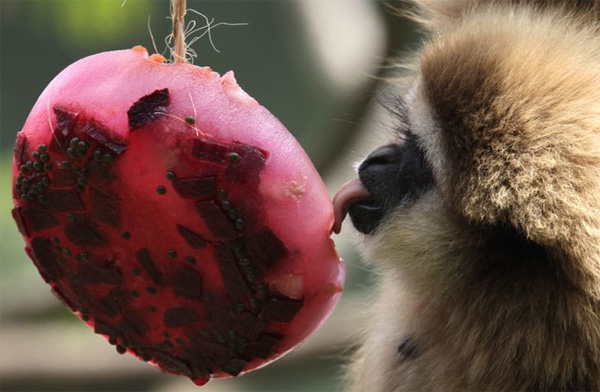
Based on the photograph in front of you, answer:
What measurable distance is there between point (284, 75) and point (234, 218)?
159 inches

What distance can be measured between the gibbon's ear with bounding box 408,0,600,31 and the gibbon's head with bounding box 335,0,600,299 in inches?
5.3

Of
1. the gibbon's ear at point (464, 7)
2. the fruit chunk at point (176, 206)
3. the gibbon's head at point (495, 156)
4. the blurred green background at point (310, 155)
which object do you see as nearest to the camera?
the fruit chunk at point (176, 206)

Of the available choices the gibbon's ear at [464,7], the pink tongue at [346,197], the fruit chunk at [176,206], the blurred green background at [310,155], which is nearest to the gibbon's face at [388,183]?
the pink tongue at [346,197]

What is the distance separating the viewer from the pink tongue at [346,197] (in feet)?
5.08

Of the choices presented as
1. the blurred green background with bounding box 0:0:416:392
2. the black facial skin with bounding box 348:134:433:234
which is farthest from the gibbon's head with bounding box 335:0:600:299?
the blurred green background with bounding box 0:0:416:392

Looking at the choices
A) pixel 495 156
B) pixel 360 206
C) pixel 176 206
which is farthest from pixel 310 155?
pixel 176 206

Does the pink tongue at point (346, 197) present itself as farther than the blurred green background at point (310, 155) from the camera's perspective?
No

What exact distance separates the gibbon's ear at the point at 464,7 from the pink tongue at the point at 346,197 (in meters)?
0.58

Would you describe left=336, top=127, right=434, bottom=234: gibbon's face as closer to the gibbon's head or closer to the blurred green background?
the gibbon's head

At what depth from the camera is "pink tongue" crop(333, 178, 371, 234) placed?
5.08ft

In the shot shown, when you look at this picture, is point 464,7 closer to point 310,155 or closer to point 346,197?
point 346,197

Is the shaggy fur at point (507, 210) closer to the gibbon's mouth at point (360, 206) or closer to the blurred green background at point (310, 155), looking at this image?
the gibbon's mouth at point (360, 206)

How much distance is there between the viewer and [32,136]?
1.37 metres

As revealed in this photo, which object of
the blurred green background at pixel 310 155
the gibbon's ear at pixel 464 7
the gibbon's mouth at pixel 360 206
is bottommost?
the blurred green background at pixel 310 155
